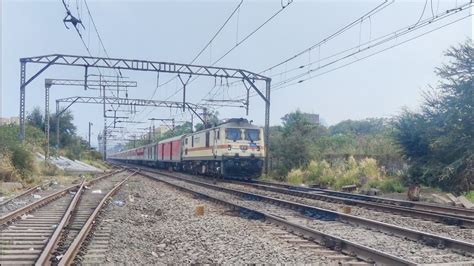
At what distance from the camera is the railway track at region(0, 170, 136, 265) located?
702cm

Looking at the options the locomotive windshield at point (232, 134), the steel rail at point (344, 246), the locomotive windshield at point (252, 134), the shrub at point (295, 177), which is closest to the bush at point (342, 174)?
the shrub at point (295, 177)

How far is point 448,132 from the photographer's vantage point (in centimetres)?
2069

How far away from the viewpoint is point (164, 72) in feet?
90.7

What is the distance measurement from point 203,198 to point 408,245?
9657 mm

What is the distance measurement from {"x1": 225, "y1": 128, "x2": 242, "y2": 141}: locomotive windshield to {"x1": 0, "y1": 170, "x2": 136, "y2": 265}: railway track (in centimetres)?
1369

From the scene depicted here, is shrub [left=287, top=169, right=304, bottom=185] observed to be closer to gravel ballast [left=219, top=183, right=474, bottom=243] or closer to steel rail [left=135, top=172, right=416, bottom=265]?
gravel ballast [left=219, top=183, right=474, bottom=243]

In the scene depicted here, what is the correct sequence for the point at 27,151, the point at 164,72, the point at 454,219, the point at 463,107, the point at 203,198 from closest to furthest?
the point at 454,219 → the point at 203,198 → the point at 463,107 → the point at 27,151 → the point at 164,72

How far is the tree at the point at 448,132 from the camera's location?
20.0 m

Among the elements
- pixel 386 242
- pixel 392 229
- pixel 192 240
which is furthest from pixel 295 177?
pixel 192 240

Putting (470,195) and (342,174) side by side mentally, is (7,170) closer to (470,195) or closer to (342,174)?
(342,174)

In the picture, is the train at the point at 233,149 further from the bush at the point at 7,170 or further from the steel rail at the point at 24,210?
the steel rail at the point at 24,210

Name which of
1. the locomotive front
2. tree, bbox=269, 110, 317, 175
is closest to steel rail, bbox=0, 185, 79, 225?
the locomotive front

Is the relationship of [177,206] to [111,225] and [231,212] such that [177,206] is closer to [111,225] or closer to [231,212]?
[231,212]

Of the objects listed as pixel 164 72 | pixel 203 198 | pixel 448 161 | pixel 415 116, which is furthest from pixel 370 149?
pixel 203 198
